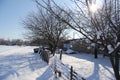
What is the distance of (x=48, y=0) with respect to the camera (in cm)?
527

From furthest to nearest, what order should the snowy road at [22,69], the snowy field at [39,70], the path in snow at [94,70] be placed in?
1. the path in snow at [94,70]
2. the snowy field at [39,70]
3. the snowy road at [22,69]

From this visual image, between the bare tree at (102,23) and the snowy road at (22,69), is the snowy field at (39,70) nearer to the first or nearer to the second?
the snowy road at (22,69)

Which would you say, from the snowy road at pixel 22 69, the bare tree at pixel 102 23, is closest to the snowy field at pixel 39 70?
the snowy road at pixel 22 69

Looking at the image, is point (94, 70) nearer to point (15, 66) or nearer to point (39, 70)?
point (39, 70)

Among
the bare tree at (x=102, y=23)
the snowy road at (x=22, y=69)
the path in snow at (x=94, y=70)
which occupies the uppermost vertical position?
the bare tree at (x=102, y=23)

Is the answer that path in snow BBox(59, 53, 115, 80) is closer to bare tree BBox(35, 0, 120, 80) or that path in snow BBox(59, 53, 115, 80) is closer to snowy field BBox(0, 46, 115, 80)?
snowy field BBox(0, 46, 115, 80)

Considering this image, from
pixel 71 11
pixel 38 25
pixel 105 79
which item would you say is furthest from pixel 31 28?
pixel 71 11

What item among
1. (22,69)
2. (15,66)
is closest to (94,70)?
(22,69)

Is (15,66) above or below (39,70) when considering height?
above

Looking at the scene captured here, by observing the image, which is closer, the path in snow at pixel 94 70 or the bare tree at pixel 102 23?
the bare tree at pixel 102 23

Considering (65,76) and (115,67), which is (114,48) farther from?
(65,76)

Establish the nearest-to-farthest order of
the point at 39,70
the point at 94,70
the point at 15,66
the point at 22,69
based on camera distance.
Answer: the point at 39,70
the point at 22,69
the point at 94,70
the point at 15,66

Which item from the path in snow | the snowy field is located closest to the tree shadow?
the snowy field

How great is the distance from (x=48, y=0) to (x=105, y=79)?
10276mm
